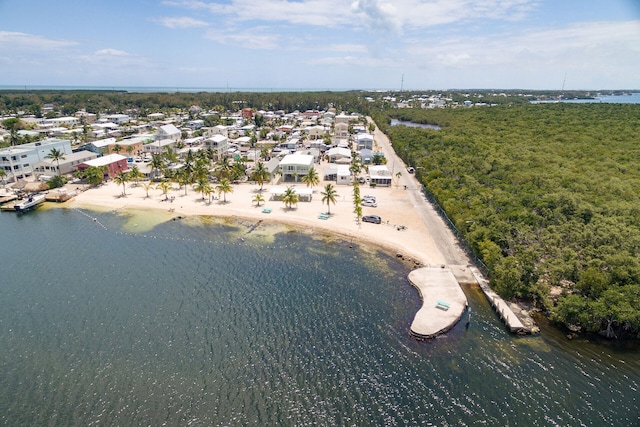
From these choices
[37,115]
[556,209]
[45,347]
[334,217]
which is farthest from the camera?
[37,115]

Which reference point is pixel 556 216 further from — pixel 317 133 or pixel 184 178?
pixel 317 133

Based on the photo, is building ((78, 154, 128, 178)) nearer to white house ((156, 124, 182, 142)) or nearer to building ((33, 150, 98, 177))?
building ((33, 150, 98, 177))

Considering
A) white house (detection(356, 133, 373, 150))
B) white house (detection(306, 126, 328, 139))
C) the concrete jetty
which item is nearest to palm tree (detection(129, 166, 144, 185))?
the concrete jetty

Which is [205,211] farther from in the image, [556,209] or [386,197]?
[556,209]

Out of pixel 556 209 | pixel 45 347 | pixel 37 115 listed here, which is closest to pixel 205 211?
pixel 45 347

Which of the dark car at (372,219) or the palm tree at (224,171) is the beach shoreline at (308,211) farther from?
the palm tree at (224,171)

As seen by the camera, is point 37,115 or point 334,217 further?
point 37,115

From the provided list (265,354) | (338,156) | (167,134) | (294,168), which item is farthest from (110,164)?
(265,354)
